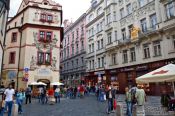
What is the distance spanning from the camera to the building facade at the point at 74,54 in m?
47.9

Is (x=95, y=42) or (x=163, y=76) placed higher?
(x=95, y=42)

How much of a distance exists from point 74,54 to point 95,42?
1123 centimetres

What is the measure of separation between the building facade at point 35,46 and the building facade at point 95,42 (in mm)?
9294

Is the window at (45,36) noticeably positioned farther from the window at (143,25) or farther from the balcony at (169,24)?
the balcony at (169,24)

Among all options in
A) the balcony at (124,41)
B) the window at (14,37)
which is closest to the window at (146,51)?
the balcony at (124,41)

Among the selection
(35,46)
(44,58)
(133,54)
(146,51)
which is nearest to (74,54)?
(44,58)

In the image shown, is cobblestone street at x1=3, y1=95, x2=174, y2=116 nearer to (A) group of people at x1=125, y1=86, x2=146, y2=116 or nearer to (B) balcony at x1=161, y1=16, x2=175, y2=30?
(A) group of people at x1=125, y1=86, x2=146, y2=116

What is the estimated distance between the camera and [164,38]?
2483 cm

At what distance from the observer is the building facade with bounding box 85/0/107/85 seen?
39.5 metres

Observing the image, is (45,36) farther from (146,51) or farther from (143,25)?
(146,51)

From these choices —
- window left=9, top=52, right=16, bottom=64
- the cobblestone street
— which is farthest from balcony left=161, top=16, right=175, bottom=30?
window left=9, top=52, right=16, bottom=64

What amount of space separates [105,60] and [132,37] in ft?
29.5

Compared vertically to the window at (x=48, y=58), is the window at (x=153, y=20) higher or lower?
higher

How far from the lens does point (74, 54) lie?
51.9 m
